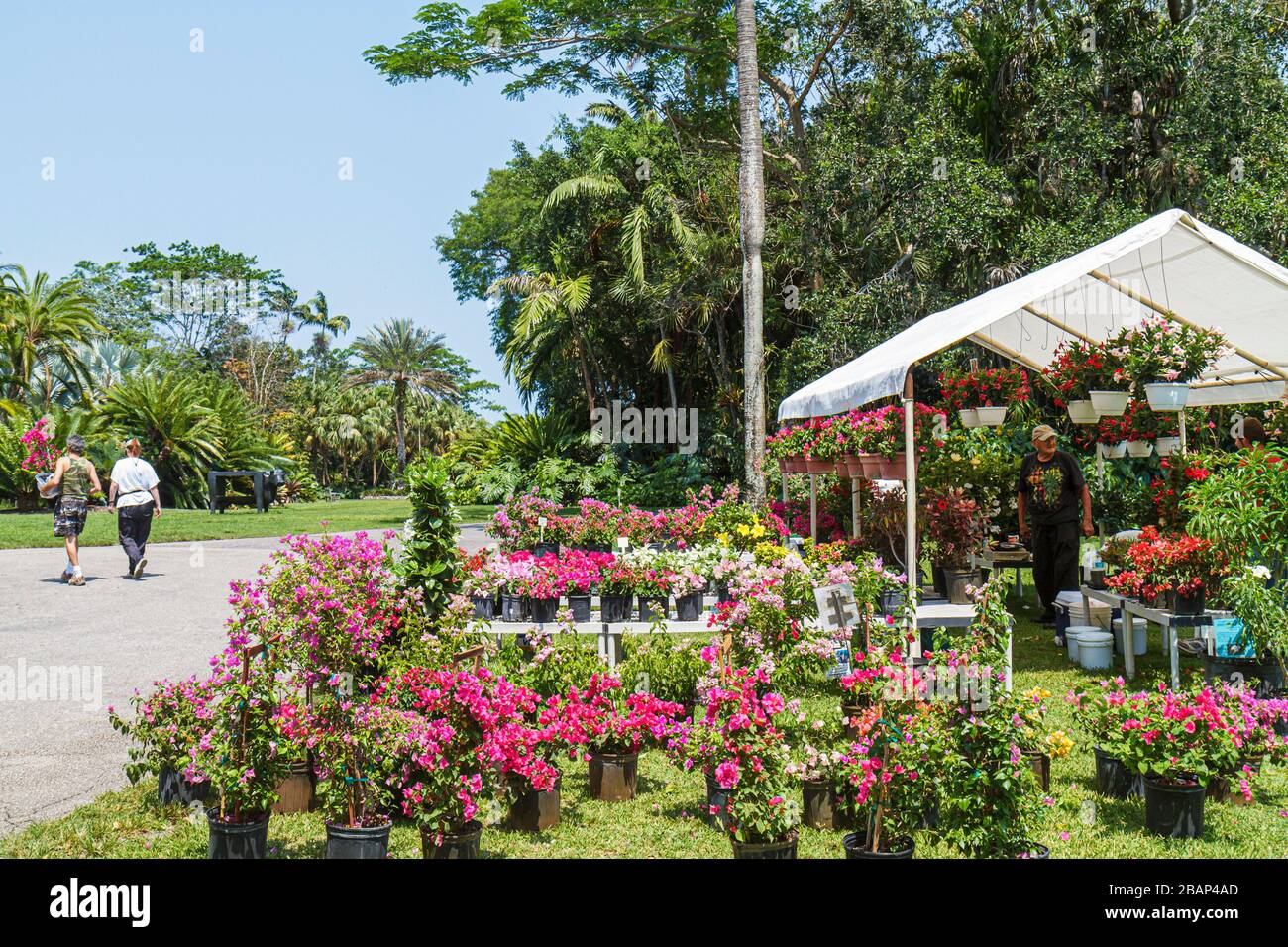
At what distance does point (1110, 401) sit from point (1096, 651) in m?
2.24

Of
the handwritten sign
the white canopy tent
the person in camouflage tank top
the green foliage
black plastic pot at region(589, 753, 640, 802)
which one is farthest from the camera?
the person in camouflage tank top

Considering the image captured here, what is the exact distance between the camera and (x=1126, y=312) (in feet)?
32.3

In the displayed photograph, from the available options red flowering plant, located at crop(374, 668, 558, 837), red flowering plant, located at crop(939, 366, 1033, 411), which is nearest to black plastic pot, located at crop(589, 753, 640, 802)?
A: red flowering plant, located at crop(374, 668, 558, 837)

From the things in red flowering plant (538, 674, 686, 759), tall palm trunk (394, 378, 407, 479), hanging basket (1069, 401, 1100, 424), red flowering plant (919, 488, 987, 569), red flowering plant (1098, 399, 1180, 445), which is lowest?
red flowering plant (538, 674, 686, 759)

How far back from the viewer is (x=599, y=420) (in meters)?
27.0

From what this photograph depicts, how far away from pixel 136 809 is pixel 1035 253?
50.8 ft

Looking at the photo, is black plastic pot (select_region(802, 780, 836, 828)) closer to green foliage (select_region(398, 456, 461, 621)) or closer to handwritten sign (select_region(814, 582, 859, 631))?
handwritten sign (select_region(814, 582, 859, 631))

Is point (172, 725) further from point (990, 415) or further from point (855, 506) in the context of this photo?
point (990, 415)

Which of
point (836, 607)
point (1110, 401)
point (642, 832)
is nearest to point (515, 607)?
point (836, 607)

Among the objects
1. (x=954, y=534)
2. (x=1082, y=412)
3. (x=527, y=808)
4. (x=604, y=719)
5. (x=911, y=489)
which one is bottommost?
(x=527, y=808)

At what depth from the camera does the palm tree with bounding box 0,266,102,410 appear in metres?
28.1

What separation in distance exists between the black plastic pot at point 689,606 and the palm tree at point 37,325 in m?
27.3

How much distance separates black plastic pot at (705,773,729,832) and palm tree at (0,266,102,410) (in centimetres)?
2957

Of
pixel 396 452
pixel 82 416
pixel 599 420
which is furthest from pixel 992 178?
pixel 396 452
